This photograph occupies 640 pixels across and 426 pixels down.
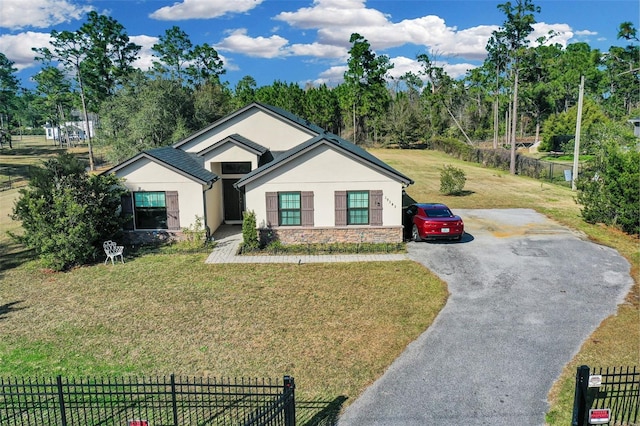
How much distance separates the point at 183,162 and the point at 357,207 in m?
7.85

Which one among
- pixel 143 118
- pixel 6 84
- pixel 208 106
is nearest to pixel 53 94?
pixel 6 84

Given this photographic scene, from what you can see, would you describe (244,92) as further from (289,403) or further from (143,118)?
(289,403)

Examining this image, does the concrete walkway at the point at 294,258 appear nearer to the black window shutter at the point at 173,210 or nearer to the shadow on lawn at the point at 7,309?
the black window shutter at the point at 173,210

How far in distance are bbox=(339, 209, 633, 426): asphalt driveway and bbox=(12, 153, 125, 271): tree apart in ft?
40.6

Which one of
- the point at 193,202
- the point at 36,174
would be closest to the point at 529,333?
the point at 193,202

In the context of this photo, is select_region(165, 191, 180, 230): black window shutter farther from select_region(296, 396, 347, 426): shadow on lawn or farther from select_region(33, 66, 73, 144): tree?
select_region(33, 66, 73, 144): tree

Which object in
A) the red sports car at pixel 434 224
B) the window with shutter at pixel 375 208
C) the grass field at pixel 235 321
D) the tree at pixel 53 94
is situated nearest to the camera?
the grass field at pixel 235 321

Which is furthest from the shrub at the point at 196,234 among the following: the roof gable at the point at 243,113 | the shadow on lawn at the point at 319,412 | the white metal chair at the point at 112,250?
the shadow on lawn at the point at 319,412

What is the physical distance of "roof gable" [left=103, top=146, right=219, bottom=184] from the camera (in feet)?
62.1

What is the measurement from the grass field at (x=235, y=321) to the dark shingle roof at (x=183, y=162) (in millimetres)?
3628

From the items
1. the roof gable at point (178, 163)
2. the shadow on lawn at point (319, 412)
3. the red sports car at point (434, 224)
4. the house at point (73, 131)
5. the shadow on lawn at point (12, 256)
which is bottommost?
the shadow on lawn at point (319, 412)

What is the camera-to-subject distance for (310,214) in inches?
761

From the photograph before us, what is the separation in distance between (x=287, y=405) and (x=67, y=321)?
27.4 ft

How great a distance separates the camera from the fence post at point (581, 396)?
7188 mm
